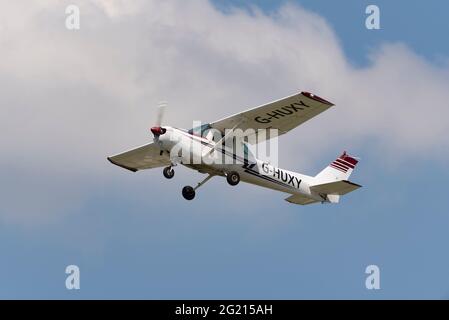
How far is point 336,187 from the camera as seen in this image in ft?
101

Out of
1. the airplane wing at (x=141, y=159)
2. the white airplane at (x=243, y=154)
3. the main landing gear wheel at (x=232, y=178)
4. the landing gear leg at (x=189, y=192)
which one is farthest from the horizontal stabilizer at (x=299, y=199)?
the airplane wing at (x=141, y=159)

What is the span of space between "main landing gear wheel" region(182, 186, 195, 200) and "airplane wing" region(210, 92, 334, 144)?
1.73 m

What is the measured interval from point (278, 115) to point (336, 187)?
10.1 ft

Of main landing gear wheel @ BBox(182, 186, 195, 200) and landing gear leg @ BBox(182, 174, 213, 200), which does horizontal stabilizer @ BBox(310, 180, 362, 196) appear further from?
main landing gear wheel @ BBox(182, 186, 195, 200)

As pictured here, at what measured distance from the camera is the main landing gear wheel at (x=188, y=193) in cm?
2936

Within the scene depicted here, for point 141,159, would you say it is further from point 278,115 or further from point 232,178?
point 278,115

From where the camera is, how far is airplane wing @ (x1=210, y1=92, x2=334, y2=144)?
2822 cm

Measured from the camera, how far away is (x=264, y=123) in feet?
96.9

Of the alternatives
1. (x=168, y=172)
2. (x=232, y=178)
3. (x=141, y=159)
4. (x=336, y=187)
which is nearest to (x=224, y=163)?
(x=232, y=178)

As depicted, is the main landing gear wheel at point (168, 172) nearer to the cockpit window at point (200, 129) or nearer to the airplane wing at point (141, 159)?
the cockpit window at point (200, 129)
